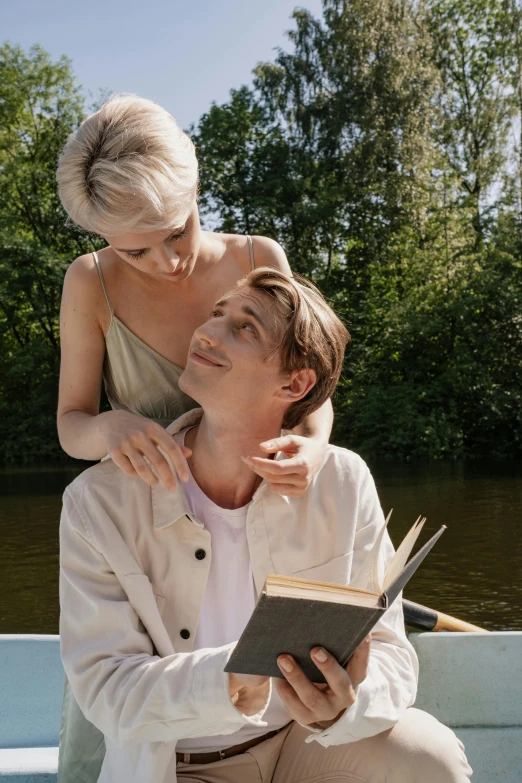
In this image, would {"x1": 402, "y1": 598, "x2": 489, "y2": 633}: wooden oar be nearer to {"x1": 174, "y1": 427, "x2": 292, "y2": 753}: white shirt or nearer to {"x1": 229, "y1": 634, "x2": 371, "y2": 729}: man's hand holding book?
{"x1": 174, "y1": 427, "x2": 292, "y2": 753}: white shirt

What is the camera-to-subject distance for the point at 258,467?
2096mm

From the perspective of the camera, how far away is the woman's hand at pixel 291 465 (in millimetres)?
2121

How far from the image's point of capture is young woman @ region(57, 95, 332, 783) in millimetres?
2227

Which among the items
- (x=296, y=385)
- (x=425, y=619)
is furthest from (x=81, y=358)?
(x=425, y=619)

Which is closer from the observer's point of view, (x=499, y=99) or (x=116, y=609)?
(x=116, y=609)

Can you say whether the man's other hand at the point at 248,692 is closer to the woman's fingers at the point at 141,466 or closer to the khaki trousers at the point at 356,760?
the khaki trousers at the point at 356,760

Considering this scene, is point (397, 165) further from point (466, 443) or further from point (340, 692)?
point (340, 692)

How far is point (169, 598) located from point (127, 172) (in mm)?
1037

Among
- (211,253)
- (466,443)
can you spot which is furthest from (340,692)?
(466,443)

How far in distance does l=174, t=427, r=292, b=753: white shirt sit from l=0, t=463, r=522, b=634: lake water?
7.21 metres

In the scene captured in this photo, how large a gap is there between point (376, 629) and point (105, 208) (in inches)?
47.8

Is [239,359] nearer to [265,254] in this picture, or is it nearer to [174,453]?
[174,453]

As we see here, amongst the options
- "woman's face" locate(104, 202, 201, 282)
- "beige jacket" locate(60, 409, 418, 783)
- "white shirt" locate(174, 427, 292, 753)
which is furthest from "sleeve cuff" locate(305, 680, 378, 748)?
"woman's face" locate(104, 202, 201, 282)

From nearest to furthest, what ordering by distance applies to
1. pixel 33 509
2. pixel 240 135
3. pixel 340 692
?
pixel 340 692, pixel 33 509, pixel 240 135
